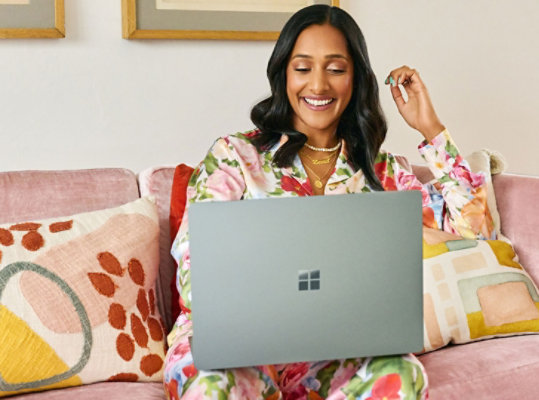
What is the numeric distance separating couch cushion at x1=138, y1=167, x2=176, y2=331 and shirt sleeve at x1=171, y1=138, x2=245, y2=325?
0.08 meters

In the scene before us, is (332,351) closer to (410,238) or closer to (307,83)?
(410,238)

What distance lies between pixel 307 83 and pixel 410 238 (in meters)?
0.64

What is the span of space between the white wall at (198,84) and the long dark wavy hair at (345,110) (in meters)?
0.45

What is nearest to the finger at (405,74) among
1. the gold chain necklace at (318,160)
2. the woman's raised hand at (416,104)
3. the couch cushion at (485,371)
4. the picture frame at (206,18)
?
the woman's raised hand at (416,104)

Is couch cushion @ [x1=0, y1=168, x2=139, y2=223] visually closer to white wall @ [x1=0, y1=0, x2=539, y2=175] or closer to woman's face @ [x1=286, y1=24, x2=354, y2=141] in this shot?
white wall @ [x1=0, y1=0, x2=539, y2=175]

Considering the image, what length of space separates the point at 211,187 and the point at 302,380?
0.47 meters

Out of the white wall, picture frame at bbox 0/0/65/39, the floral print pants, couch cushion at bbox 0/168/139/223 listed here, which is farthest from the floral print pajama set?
picture frame at bbox 0/0/65/39

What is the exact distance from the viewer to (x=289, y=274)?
3.55 feet

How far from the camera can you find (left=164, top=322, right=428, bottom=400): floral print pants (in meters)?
1.18

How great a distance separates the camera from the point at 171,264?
1716 mm

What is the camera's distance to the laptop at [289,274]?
1.08 m

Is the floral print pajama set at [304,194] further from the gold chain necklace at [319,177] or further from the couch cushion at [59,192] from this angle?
the couch cushion at [59,192]

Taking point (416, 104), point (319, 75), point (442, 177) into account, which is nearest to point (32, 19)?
point (319, 75)

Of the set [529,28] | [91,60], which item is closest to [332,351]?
[91,60]
